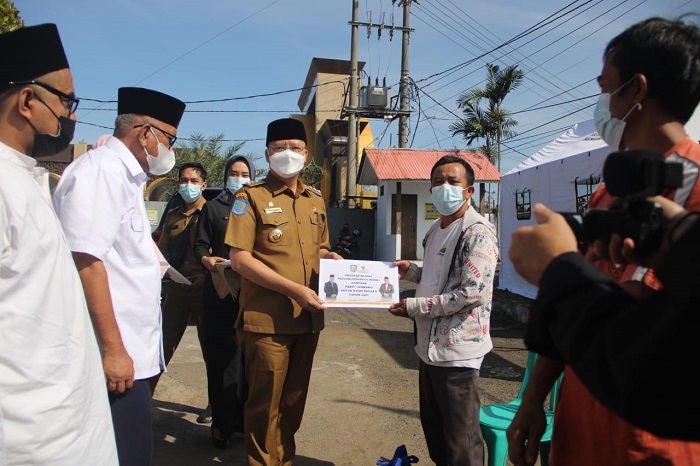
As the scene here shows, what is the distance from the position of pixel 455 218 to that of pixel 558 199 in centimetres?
627

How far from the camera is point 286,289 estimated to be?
2707 millimetres

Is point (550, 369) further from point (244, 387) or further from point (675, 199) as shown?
point (244, 387)

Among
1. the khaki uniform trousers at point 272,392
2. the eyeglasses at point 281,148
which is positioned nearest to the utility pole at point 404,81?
the eyeglasses at point 281,148

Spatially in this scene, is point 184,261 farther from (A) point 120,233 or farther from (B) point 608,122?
(B) point 608,122

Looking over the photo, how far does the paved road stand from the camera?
357cm

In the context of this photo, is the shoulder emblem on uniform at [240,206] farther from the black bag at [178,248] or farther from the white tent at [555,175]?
the white tent at [555,175]

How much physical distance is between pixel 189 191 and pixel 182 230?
1.18ft

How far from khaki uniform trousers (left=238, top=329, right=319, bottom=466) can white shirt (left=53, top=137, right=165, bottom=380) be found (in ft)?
2.20

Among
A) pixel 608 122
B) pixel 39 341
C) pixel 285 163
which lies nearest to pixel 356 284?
pixel 285 163

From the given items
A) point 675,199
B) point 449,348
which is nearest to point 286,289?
point 449,348

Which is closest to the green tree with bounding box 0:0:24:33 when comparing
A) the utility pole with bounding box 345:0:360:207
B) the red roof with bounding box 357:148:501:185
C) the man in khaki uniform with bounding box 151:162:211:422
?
the man in khaki uniform with bounding box 151:162:211:422

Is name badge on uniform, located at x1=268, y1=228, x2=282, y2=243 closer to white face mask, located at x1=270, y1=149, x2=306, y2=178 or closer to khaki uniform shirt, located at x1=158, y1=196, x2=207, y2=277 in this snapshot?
white face mask, located at x1=270, y1=149, x2=306, y2=178

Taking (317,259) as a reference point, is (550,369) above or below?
below

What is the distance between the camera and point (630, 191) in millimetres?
956
